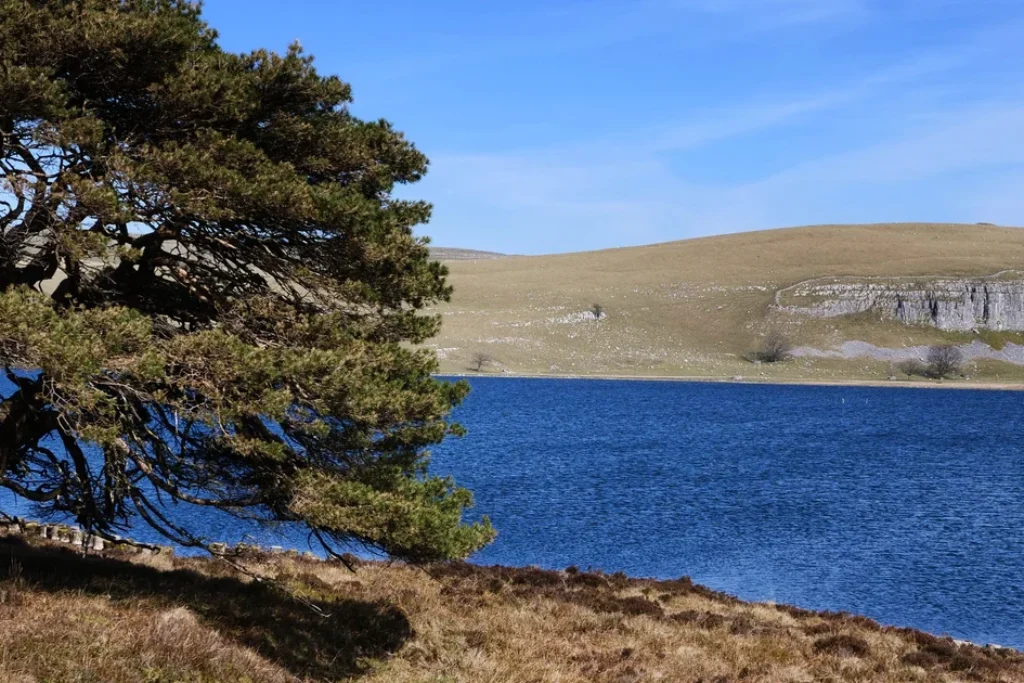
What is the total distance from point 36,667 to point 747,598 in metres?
21.9

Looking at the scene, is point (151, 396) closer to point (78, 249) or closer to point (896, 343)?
point (78, 249)

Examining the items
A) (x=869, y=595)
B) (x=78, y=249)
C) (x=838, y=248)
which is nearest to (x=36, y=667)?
(x=78, y=249)

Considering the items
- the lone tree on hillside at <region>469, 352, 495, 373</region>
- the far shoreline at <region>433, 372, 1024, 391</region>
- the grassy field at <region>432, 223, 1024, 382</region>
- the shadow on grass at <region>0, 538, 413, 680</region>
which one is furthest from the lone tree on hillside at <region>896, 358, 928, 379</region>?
the shadow on grass at <region>0, 538, 413, 680</region>

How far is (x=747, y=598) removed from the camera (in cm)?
2806

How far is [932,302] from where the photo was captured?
155500 mm

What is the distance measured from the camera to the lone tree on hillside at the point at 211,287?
11969 millimetres

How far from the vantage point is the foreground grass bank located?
1131cm

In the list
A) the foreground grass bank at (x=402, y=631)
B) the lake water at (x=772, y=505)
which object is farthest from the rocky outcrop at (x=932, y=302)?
the foreground grass bank at (x=402, y=631)

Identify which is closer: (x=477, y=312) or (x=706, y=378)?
(x=706, y=378)

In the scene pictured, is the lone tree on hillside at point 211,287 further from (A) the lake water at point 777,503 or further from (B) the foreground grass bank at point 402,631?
(A) the lake water at point 777,503

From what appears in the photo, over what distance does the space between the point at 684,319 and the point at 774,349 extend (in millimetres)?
15901

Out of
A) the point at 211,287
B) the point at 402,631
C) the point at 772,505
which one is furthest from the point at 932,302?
the point at 211,287

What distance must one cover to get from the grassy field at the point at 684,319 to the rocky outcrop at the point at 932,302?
6.89 feet

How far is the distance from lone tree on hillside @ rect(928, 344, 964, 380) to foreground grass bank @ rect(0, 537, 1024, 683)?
447ft
